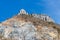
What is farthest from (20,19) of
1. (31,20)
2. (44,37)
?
(44,37)

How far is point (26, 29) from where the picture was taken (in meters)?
72.5

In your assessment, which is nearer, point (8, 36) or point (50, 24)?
point (8, 36)

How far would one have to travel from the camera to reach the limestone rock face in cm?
7162

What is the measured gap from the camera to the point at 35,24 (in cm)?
7688

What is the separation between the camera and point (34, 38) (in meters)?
71.6

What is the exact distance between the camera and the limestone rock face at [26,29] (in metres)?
71.6

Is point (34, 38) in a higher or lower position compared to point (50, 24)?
lower

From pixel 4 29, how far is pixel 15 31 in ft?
11.7

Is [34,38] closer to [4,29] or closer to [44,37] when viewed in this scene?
[44,37]

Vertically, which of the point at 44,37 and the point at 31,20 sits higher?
the point at 31,20

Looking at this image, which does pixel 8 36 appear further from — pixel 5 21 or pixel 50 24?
pixel 50 24

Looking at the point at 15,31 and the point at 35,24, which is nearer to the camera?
the point at 15,31

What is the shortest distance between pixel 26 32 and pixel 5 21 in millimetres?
8965

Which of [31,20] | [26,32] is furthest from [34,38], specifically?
[31,20]
